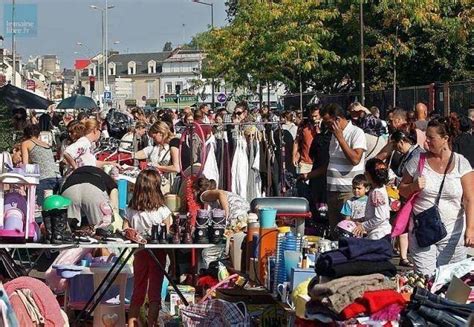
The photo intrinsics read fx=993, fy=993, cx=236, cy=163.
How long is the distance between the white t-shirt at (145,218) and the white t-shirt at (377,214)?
6.70 feet

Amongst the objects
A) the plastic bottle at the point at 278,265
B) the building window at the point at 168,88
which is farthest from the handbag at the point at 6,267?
the building window at the point at 168,88

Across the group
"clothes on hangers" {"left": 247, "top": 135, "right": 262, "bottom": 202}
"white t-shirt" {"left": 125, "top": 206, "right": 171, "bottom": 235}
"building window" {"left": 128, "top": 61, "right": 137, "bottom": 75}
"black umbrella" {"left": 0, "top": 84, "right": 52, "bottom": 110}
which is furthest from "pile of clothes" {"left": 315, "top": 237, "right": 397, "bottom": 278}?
"building window" {"left": 128, "top": 61, "right": 137, "bottom": 75}

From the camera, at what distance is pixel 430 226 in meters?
7.87

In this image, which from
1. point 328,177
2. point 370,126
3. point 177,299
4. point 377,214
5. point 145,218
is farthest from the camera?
point 370,126

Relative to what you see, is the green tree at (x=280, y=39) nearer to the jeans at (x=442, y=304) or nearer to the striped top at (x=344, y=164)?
the striped top at (x=344, y=164)

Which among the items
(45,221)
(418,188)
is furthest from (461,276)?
(45,221)

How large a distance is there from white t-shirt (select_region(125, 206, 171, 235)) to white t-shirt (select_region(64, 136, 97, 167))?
143 inches

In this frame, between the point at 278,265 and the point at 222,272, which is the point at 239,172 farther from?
the point at 278,265

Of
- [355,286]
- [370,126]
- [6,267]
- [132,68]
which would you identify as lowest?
[6,267]

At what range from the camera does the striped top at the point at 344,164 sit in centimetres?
1056

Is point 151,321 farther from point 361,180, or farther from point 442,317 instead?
point 442,317

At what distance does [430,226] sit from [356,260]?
1.82 metres

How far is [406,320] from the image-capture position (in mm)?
5781

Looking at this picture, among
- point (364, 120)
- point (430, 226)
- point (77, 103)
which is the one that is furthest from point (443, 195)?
point (77, 103)
